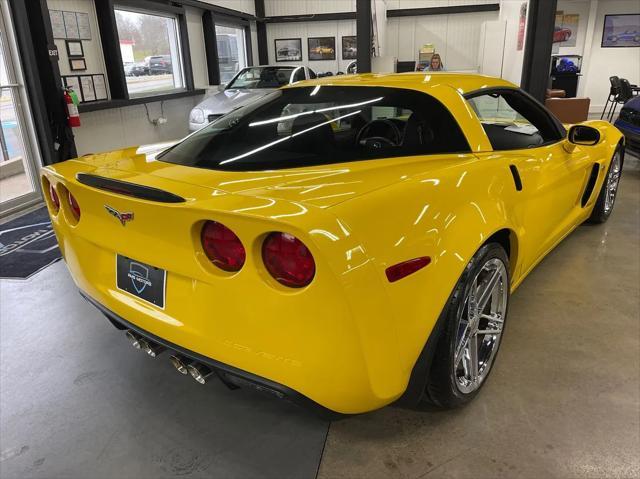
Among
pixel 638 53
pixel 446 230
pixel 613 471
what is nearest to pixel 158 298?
pixel 446 230

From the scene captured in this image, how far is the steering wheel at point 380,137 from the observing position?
6.03 feet

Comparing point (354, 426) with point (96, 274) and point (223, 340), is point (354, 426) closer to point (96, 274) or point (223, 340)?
point (223, 340)

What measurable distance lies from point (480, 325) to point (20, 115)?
5.51 m

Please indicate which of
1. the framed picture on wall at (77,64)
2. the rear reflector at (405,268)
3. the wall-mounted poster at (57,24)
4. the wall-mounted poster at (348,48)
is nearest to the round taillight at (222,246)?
the rear reflector at (405,268)

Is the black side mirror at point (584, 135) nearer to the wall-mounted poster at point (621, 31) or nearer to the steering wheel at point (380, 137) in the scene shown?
the steering wheel at point (380, 137)

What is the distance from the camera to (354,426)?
1768mm

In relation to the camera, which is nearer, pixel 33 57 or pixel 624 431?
pixel 624 431

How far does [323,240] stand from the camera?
113 centimetres

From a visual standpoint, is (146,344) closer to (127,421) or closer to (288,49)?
(127,421)

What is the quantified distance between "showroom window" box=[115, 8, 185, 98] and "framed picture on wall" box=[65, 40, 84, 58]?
899 millimetres

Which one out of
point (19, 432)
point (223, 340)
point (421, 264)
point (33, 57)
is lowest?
point (19, 432)

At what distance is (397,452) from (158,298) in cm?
95

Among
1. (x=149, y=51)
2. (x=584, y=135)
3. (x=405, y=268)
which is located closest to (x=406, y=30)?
(x=149, y=51)

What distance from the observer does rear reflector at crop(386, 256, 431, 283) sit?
126 cm
